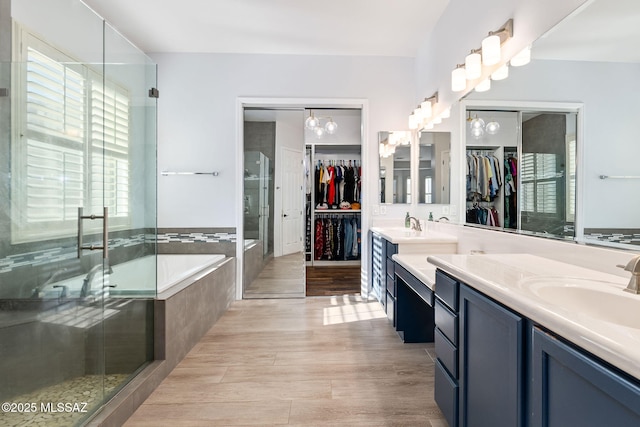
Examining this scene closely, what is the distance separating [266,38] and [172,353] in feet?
9.98

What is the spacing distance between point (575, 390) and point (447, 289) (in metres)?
0.66

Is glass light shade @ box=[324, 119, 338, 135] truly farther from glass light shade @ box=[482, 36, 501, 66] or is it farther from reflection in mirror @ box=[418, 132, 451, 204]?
glass light shade @ box=[482, 36, 501, 66]

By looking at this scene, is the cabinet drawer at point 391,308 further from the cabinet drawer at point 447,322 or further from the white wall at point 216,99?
the white wall at point 216,99

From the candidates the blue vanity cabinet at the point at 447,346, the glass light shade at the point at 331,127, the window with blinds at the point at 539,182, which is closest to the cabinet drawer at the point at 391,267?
the blue vanity cabinet at the point at 447,346

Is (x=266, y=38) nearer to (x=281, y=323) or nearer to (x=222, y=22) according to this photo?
(x=222, y=22)

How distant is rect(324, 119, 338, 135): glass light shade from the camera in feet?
14.9

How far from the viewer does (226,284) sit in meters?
3.20

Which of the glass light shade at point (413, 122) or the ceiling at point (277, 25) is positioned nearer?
the ceiling at point (277, 25)

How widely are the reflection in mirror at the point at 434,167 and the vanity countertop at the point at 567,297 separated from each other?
137 centimetres

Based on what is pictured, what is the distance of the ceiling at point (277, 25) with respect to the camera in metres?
2.70

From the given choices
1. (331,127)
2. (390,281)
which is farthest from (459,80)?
(331,127)

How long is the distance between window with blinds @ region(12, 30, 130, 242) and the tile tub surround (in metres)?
0.67

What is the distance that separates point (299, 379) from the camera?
1887 millimetres

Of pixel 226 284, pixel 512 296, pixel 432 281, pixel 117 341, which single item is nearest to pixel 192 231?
pixel 226 284
